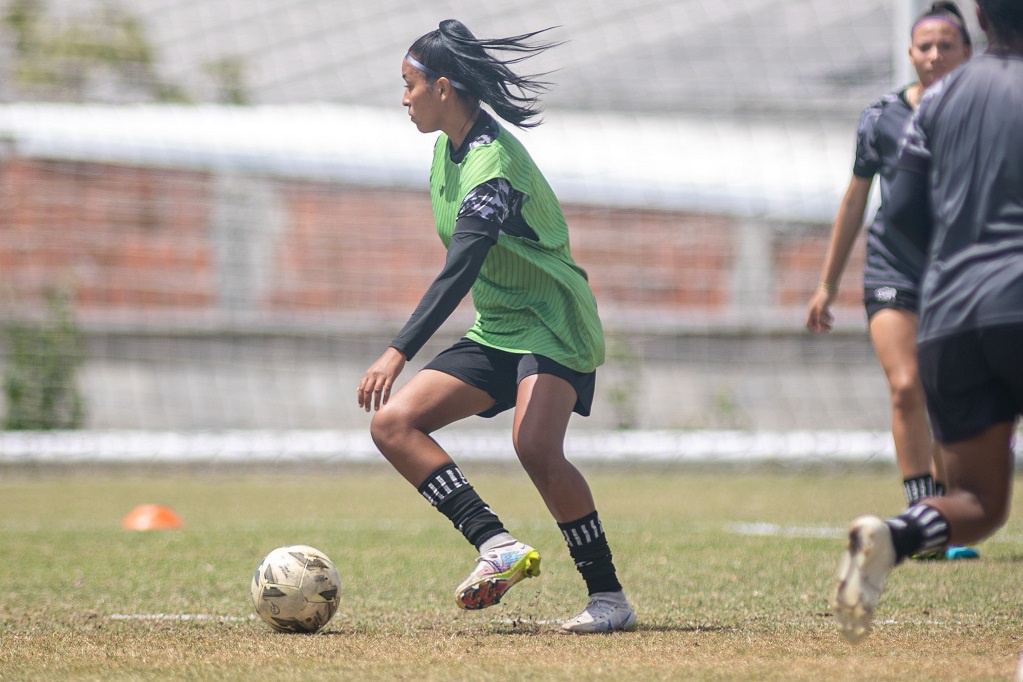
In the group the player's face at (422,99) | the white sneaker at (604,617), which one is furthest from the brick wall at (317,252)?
the white sneaker at (604,617)

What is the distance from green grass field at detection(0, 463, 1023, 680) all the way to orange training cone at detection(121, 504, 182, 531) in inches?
6.8

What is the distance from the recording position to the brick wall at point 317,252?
1853 centimetres

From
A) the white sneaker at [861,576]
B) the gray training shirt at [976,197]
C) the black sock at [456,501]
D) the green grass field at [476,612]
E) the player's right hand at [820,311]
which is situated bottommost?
the green grass field at [476,612]

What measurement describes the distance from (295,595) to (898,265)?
3162 mm

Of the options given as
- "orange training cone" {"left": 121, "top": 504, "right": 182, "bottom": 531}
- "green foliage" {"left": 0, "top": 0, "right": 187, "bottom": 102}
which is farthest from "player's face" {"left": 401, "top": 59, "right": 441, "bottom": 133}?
"green foliage" {"left": 0, "top": 0, "right": 187, "bottom": 102}

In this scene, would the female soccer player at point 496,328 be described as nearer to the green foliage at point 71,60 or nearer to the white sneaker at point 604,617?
the white sneaker at point 604,617

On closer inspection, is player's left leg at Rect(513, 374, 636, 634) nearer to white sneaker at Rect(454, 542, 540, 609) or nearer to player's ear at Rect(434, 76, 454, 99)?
white sneaker at Rect(454, 542, 540, 609)

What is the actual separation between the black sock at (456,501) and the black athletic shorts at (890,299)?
7.86 ft

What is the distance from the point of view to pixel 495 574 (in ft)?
14.4

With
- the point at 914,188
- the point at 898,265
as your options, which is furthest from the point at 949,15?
the point at 914,188

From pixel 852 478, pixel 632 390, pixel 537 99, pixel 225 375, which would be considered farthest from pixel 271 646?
pixel 225 375

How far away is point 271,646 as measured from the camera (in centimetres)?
420

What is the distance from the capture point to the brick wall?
18.5m

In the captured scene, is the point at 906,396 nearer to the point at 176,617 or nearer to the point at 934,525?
the point at 934,525
